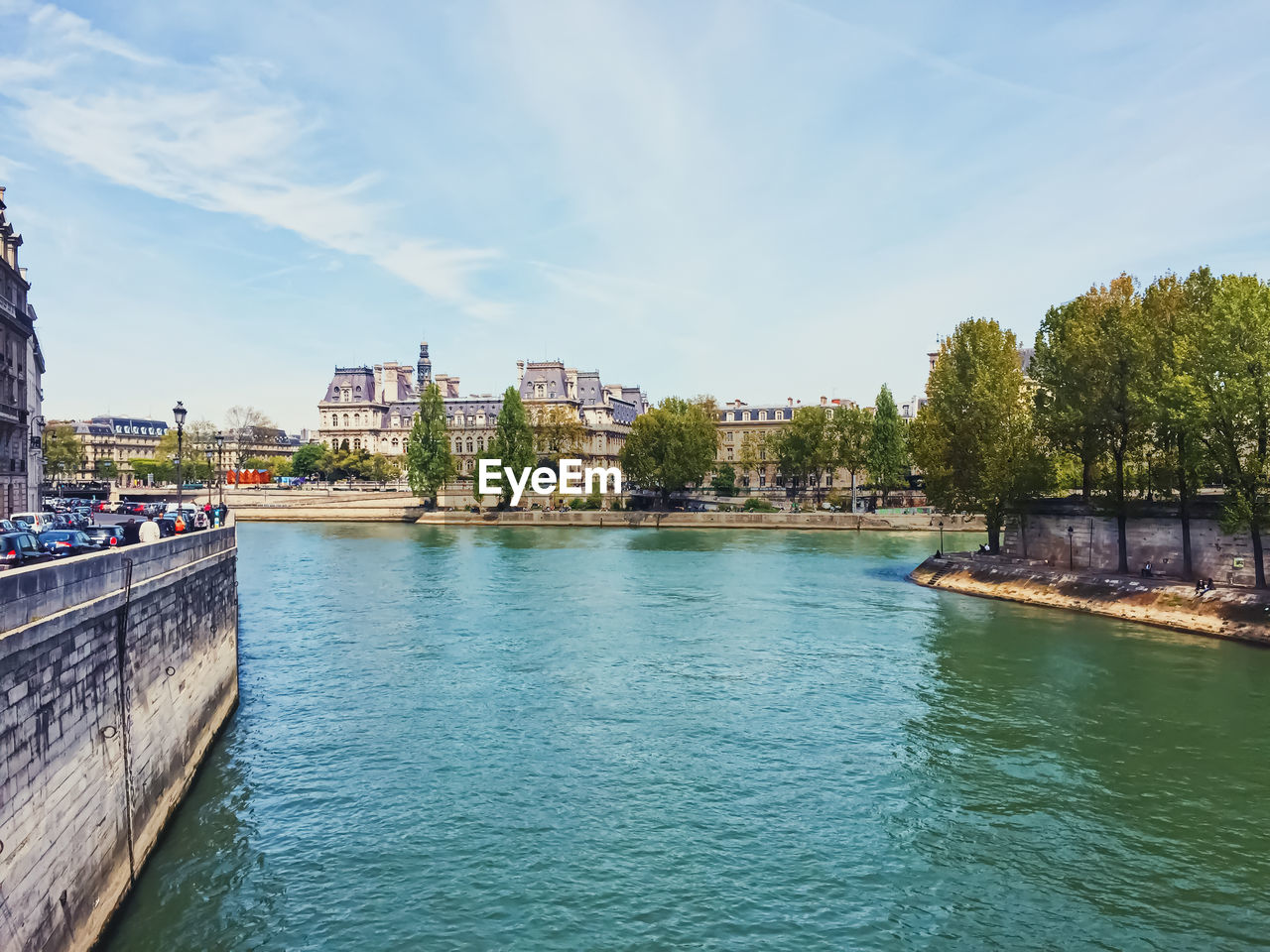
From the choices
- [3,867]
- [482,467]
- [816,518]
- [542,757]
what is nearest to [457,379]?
[482,467]

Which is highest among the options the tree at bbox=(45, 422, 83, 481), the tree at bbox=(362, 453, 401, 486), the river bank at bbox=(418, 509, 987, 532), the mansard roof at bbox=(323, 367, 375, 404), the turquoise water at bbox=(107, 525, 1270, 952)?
the mansard roof at bbox=(323, 367, 375, 404)

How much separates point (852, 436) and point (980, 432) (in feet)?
212

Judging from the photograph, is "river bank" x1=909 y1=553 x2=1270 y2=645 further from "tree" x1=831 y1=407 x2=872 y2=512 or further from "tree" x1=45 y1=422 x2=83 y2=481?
"tree" x1=45 y1=422 x2=83 y2=481

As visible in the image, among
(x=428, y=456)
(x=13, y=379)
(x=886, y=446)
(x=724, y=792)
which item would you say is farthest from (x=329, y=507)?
(x=724, y=792)

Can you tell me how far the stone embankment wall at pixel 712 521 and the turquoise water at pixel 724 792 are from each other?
61922 mm

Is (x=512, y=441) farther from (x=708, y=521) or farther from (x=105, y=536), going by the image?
(x=105, y=536)

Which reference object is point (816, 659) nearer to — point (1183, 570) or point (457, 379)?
point (1183, 570)

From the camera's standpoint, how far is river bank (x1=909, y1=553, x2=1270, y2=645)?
40281 mm

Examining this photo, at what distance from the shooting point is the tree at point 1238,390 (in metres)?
38.7

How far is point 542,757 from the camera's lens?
2533cm

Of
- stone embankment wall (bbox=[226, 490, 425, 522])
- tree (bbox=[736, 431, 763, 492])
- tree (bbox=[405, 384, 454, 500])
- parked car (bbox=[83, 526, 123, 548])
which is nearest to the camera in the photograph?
parked car (bbox=[83, 526, 123, 548])

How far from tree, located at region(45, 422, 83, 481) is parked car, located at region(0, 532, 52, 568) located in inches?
5222

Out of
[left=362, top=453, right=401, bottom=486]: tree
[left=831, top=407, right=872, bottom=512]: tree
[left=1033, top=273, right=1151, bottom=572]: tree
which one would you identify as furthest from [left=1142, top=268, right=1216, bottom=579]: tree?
[left=362, top=453, right=401, bottom=486]: tree

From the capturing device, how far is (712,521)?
11594 cm
